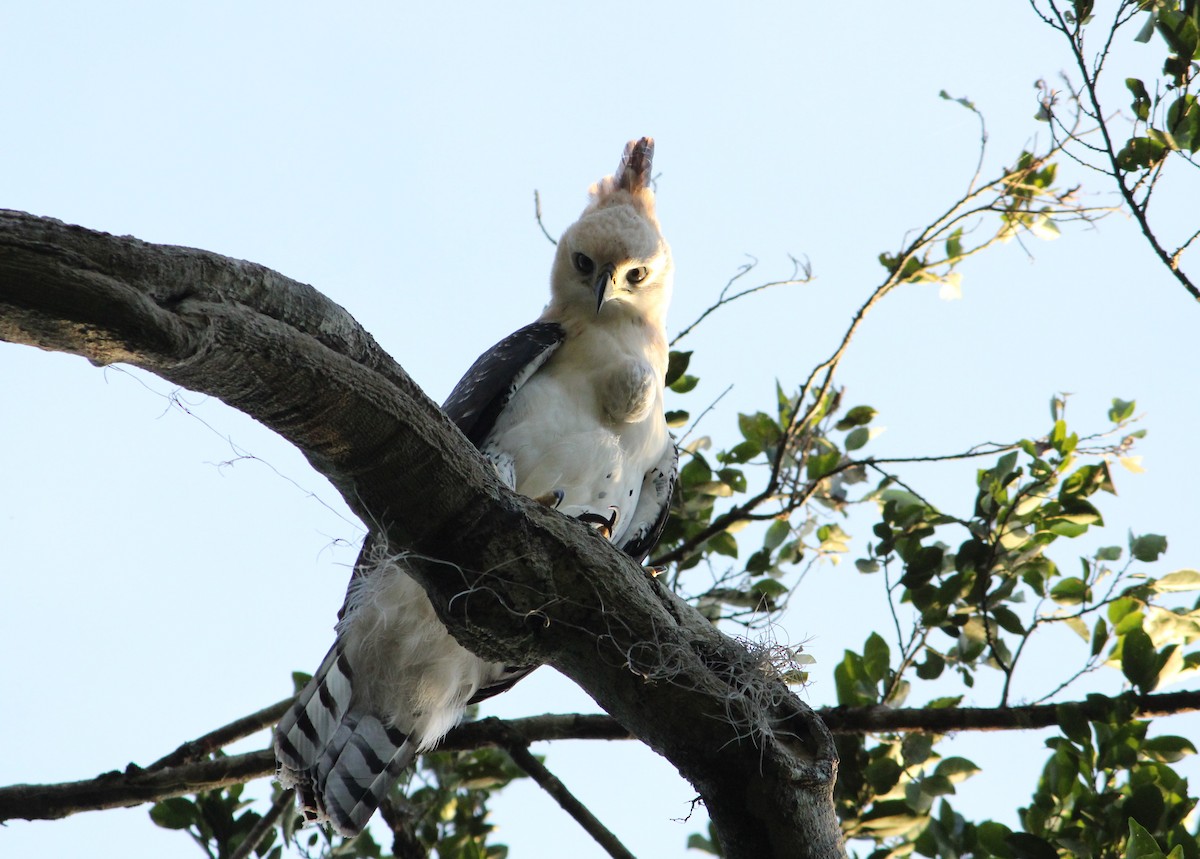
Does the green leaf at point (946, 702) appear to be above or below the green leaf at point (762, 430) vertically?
below

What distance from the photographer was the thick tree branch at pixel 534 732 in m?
3.76

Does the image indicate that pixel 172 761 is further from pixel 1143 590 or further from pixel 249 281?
pixel 1143 590

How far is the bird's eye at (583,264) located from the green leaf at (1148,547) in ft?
7.79

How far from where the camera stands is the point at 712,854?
4.25 meters

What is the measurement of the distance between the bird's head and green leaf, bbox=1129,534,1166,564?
2073mm

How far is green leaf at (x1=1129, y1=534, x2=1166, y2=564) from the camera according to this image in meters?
4.18

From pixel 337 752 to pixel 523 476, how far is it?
3.74 feet

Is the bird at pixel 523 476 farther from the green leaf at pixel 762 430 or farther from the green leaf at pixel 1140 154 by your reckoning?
the green leaf at pixel 1140 154

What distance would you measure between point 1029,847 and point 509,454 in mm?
2121

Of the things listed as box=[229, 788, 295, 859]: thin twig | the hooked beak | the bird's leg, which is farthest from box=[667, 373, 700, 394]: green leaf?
box=[229, 788, 295, 859]: thin twig

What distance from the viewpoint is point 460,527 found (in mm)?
2541

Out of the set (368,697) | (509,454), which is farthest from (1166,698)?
(368,697)

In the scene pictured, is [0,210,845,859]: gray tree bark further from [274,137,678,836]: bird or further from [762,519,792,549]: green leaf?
[762,519,792,549]: green leaf

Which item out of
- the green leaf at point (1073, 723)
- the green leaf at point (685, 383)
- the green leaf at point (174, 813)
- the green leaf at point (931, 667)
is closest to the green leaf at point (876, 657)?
the green leaf at point (931, 667)
